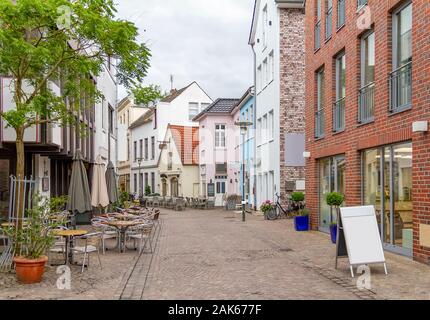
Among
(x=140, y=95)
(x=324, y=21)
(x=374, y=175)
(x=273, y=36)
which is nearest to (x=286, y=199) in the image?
(x=273, y=36)

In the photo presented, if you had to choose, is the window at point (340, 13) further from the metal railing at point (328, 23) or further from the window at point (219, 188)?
the window at point (219, 188)

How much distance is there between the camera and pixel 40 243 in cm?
892

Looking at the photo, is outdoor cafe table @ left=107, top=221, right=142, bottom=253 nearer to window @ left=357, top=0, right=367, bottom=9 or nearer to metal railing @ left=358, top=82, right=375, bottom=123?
metal railing @ left=358, top=82, right=375, bottom=123

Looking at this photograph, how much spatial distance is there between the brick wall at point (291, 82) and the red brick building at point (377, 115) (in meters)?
7.14

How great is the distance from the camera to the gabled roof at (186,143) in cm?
4444

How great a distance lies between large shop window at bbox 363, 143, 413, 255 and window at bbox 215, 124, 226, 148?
2902 centimetres

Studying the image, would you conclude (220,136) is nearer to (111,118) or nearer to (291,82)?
(111,118)

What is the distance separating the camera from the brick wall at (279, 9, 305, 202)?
25.5 m

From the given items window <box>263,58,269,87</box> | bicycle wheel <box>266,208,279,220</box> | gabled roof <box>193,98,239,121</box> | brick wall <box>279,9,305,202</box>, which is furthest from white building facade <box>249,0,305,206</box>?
gabled roof <box>193,98,239,121</box>

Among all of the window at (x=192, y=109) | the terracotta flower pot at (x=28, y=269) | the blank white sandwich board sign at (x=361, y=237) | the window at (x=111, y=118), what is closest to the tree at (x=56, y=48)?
the terracotta flower pot at (x=28, y=269)

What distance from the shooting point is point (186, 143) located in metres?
45.1

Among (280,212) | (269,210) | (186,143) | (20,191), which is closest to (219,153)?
(186,143)

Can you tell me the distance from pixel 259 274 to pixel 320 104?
957 centimetres
